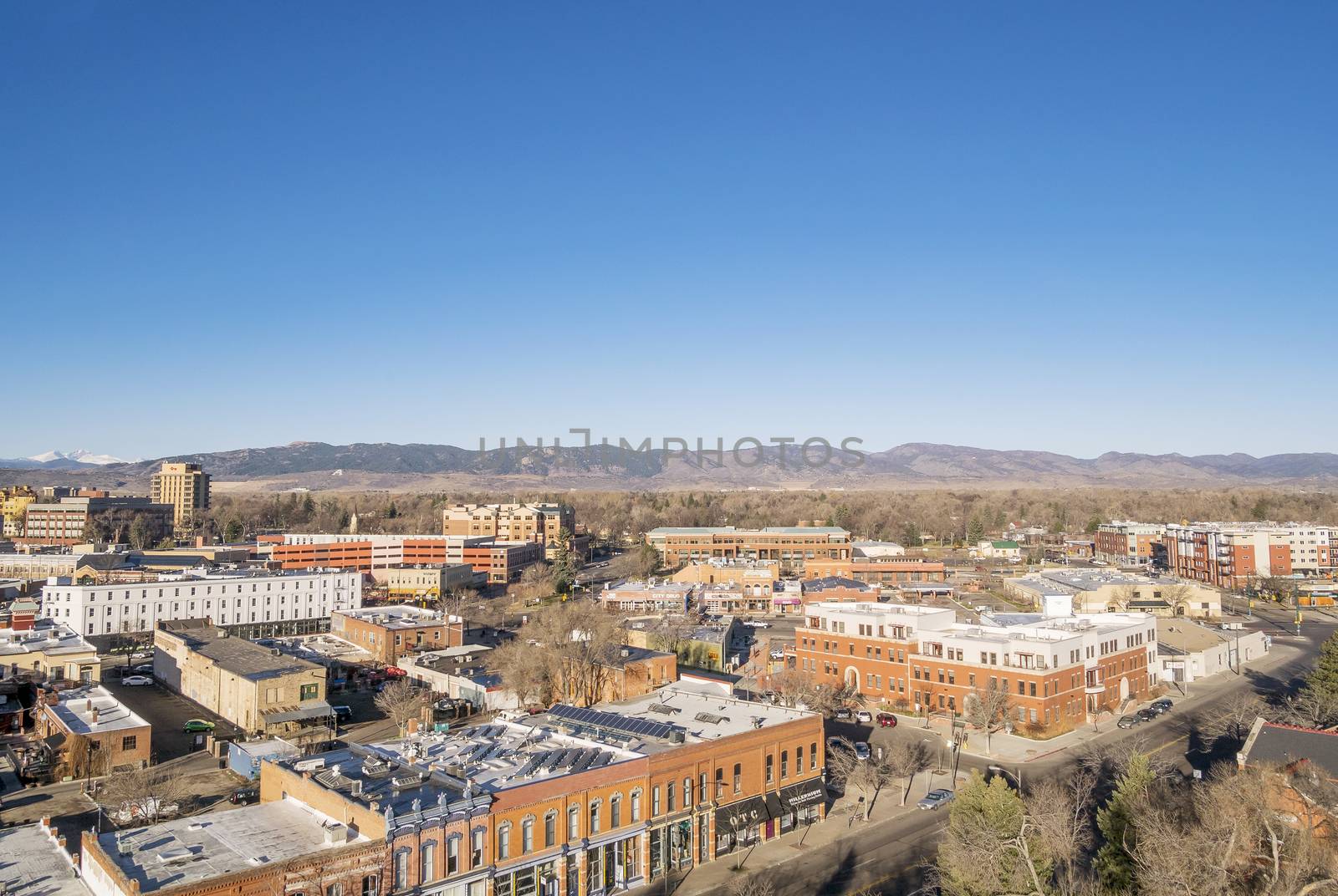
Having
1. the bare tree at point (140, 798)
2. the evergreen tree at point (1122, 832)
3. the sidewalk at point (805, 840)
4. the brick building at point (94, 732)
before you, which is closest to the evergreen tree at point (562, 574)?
the brick building at point (94, 732)

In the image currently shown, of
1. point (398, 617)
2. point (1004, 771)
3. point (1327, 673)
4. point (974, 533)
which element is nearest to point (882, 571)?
point (974, 533)

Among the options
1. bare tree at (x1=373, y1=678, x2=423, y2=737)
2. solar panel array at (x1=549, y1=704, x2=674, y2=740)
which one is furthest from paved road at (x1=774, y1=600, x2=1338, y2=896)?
bare tree at (x1=373, y1=678, x2=423, y2=737)

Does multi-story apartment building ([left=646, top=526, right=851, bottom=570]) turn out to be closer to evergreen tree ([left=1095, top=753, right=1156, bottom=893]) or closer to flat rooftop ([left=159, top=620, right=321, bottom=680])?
flat rooftop ([left=159, top=620, right=321, bottom=680])

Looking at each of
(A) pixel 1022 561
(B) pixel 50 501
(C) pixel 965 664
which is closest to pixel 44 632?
(C) pixel 965 664

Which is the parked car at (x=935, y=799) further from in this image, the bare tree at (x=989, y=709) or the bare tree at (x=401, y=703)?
the bare tree at (x=401, y=703)

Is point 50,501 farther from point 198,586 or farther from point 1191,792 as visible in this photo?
point 1191,792

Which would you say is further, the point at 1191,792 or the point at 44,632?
the point at 44,632

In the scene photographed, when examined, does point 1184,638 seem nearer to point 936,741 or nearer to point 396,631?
point 936,741
